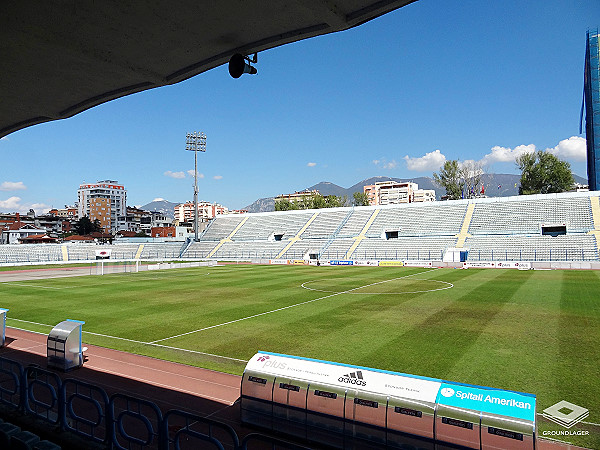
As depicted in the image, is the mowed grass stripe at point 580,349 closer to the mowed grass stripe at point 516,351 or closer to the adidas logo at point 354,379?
the mowed grass stripe at point 516,351

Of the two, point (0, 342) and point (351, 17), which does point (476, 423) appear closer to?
point (351, 17)

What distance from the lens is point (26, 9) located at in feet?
14.7

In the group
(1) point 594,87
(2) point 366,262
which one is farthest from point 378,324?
(1) point 594,87

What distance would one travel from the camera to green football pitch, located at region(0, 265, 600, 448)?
1122cm

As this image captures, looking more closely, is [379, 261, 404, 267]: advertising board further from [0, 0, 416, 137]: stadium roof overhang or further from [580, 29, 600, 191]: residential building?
[0, 0, 416, 137]: stadium roof overhang

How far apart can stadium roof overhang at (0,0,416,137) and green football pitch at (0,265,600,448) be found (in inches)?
328

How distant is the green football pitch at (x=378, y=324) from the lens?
1122cm

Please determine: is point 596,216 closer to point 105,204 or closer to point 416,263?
point 416,263

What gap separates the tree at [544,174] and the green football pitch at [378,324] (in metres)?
62.9

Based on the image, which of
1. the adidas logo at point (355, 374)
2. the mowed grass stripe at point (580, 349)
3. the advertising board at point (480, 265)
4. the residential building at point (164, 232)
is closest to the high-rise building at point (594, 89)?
the advertising board at point (480, 265)

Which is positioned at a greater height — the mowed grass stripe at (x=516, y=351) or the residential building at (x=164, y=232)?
the residential building at (x=164, y=232)

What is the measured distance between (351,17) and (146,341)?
13912 millimetres

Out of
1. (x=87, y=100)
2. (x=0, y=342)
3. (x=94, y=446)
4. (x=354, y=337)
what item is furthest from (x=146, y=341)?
(x=87, y=100)

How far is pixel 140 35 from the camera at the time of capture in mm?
5098
